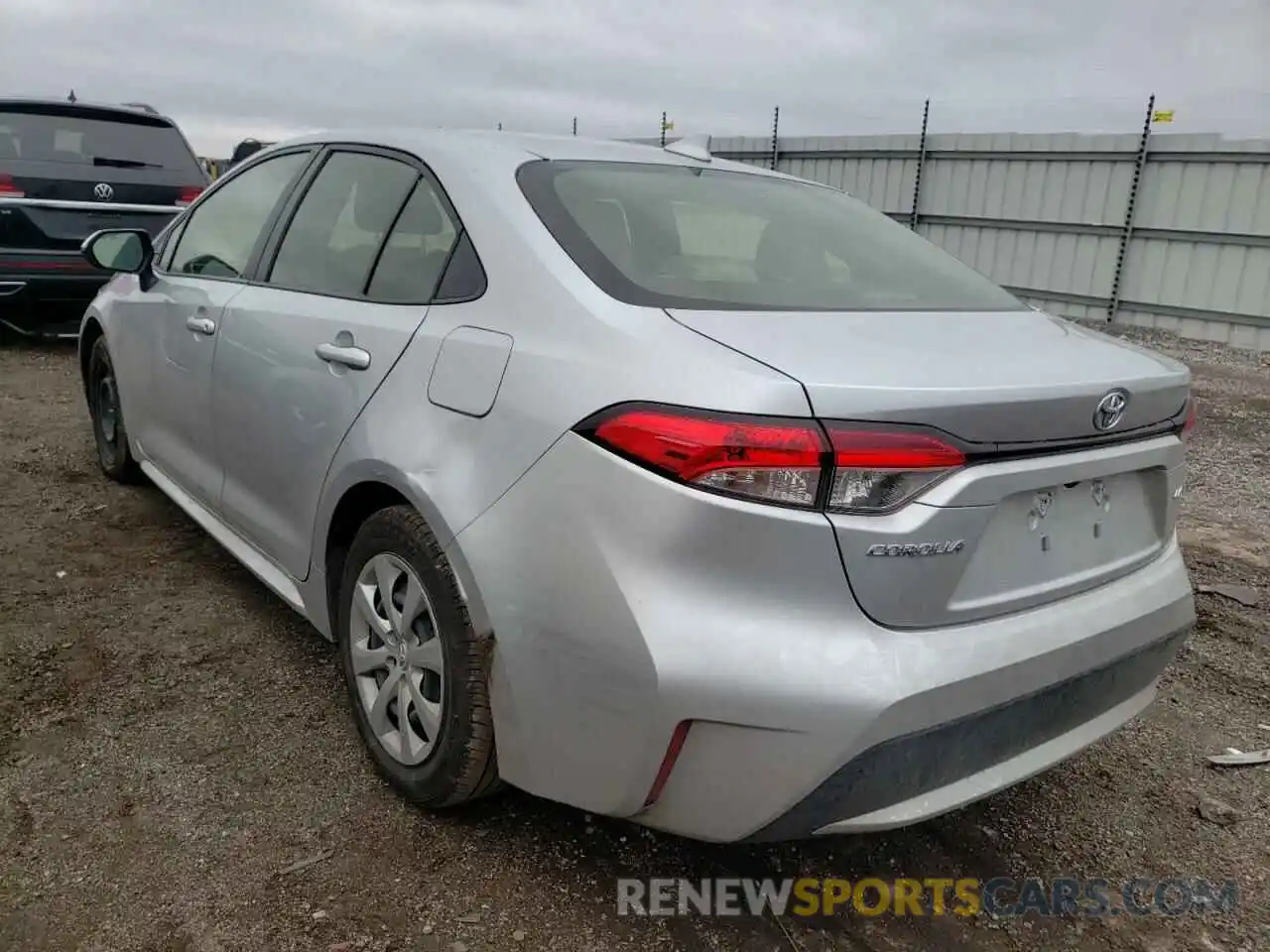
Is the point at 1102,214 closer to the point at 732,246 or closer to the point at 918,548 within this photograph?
the point at 732,246

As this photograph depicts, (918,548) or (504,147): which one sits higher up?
(504,147)

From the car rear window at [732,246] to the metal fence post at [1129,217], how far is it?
34.9ft

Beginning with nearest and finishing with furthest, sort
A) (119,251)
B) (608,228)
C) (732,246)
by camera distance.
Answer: (608,228), (732,246), (119,251)

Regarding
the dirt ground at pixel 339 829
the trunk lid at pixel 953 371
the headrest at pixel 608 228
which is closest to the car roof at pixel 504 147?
the headrest at pixel 608 228

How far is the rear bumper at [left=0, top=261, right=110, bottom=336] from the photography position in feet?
22.7

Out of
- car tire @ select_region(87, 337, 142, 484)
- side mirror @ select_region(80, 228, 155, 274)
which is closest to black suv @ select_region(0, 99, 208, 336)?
car tire @ select_region(87, 337, 142, 484)

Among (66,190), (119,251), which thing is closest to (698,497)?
(119,251)

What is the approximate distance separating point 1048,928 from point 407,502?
1.66 m

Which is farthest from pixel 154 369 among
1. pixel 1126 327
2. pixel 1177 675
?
pixel 1126 327

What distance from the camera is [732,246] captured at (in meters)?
2.34

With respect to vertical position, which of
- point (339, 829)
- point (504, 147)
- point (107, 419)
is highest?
point (504, 147)

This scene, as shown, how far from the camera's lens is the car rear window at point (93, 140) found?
22.6ft

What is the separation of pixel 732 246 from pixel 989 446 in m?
0.89

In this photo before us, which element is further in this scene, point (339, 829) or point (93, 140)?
point (93, 140)
